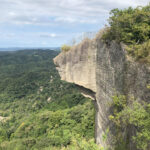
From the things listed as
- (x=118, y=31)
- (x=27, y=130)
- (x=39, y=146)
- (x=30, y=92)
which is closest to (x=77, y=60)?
(x=118, y=31)

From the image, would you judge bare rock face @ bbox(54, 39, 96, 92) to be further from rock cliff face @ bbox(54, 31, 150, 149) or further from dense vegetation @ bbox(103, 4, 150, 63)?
dense vegetation @ bbox(103, 4, 150, 63)

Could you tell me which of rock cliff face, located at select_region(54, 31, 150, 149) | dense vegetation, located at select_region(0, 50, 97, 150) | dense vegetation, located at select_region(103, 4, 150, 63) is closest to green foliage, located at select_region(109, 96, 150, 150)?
rock cliff face, located at select_region(54, 31, 150, 149)

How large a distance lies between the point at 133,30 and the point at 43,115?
33.4 meters

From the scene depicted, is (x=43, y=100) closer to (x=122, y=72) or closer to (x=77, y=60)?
(x=77, y=60)

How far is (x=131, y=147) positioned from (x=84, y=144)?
2.05 metres

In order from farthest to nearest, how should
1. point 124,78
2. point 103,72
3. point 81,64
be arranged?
point 81,64 → point 103,72 → point 124,78

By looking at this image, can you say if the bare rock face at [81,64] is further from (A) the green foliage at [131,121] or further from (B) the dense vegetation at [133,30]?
(A) the green foliage at [131,121]

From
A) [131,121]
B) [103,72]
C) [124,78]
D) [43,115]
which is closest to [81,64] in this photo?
[103,72]

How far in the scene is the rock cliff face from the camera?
6173 mm

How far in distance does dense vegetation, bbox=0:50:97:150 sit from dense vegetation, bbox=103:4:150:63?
4.22 meters

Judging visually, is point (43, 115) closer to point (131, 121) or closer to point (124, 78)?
point (124, 78)

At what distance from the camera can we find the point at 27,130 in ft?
109

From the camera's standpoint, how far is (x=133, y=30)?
6.93 m

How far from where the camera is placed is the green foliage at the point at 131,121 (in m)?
4.96
